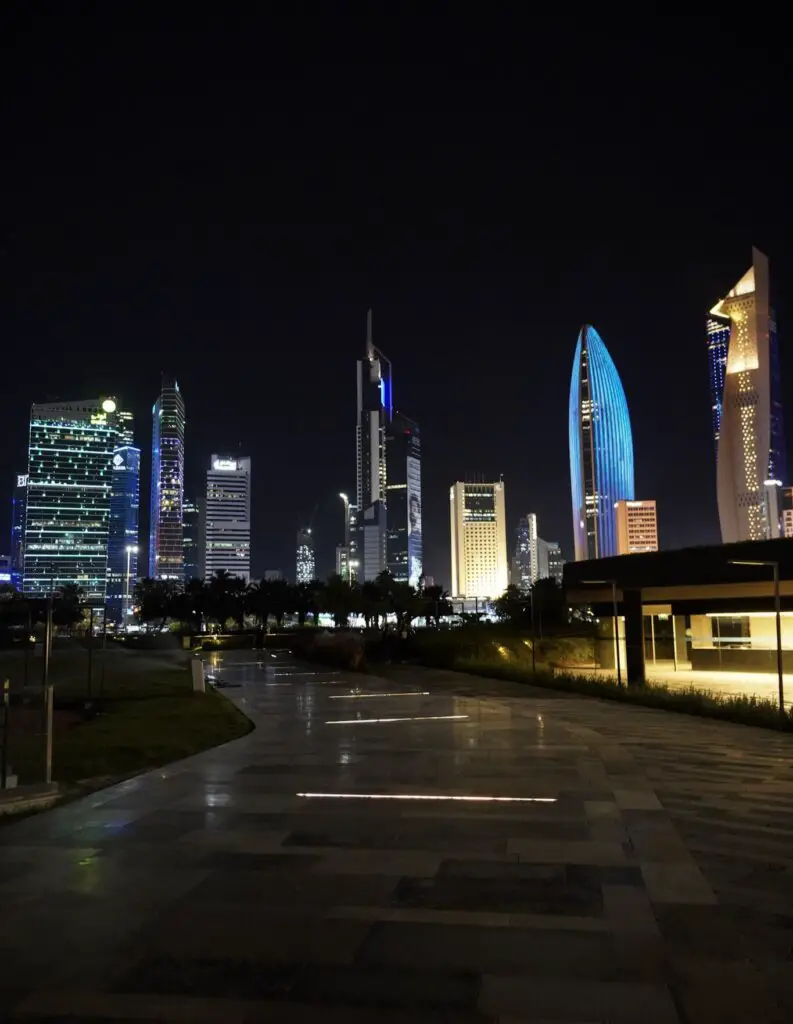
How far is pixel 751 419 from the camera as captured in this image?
169625 millimetres

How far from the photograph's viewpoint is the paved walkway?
16.1 feet

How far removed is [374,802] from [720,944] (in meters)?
5.29

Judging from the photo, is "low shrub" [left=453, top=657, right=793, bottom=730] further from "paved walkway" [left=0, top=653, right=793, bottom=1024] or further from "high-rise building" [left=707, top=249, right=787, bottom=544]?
"high-rise building" [left=707, top=249, right=787, bottom=544]

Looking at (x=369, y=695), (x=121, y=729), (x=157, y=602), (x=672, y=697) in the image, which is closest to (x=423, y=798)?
(x=121, y=729)

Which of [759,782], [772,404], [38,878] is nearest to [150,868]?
[38,878]

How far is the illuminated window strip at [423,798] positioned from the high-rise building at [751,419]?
161 metres

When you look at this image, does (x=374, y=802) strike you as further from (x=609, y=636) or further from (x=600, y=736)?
(x=609, y=636)

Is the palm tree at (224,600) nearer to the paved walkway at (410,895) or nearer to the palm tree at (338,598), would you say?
the palm tree at (338,598)

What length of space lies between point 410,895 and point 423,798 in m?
3.87

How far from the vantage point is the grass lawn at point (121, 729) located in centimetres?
1324

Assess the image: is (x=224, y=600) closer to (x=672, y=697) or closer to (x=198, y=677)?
(x=198, y=677)

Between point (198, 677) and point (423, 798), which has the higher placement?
point (198, 677)

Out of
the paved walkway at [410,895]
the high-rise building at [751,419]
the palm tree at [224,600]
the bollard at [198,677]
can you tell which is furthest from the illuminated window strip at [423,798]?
the high-rise building at [751,419]

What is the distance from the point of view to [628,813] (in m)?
9.61
